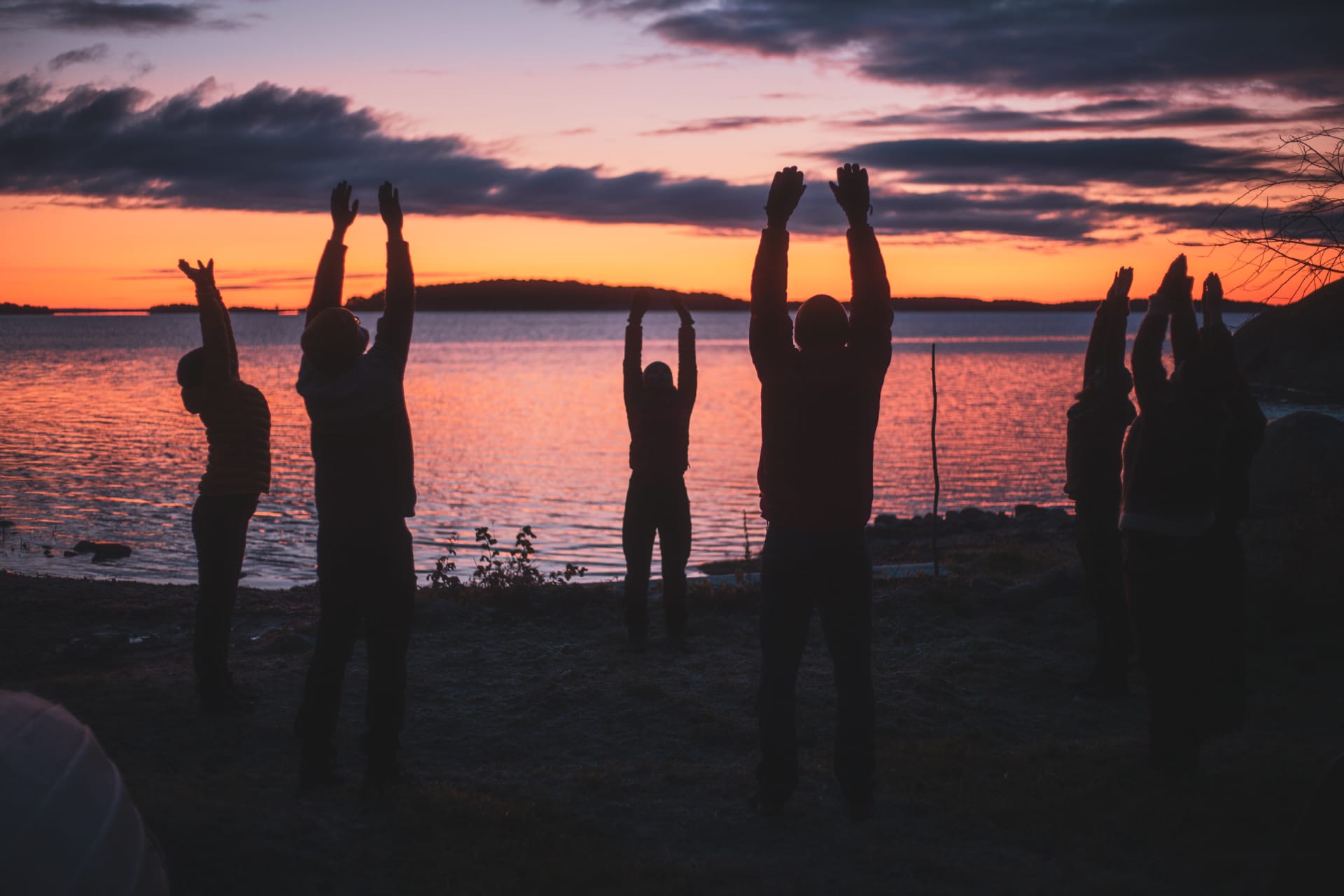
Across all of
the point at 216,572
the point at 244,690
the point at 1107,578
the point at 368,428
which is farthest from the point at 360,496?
the point at 1107,578

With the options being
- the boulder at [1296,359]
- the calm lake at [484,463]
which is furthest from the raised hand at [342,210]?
the boulder at [1296,359]

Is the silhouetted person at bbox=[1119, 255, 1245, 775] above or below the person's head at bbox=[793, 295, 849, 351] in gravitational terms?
below

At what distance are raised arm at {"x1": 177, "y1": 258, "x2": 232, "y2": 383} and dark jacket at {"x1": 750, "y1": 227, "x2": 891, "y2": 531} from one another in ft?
11.9

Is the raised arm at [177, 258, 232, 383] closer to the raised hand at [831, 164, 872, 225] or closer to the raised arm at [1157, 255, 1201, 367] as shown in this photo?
the raised hand at [831, 164, 872, 225]

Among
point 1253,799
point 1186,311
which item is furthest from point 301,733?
point 1186,311

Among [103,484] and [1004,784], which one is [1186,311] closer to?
[1004,784]

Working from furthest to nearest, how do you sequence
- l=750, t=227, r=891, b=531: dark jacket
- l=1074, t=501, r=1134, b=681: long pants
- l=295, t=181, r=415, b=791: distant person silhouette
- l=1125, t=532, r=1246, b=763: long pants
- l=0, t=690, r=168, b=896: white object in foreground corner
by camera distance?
l=1074, t=501, r=1134, b=681: long pants → l=1125, t=532, r=1246, b=763: long pants → l=295, t=181, r=415, b=791: distant person silhouette → l=750, t=227, r=891, b=531: dark jacket → l=0, t=690, r=168, b=896: white object in foreground corner

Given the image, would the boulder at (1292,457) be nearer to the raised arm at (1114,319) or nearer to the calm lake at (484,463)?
the calm lake at (484,463)

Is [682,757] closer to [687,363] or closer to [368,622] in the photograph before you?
[368,622]

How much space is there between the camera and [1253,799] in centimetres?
507

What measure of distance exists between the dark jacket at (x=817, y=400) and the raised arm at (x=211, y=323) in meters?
3.63

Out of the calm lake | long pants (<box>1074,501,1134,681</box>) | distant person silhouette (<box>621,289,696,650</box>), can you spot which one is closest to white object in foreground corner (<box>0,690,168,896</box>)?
distant person silhouette (<box>621,289,696,650</box>)

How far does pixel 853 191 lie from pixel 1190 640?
3.12 m

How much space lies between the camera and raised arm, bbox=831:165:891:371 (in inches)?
190
